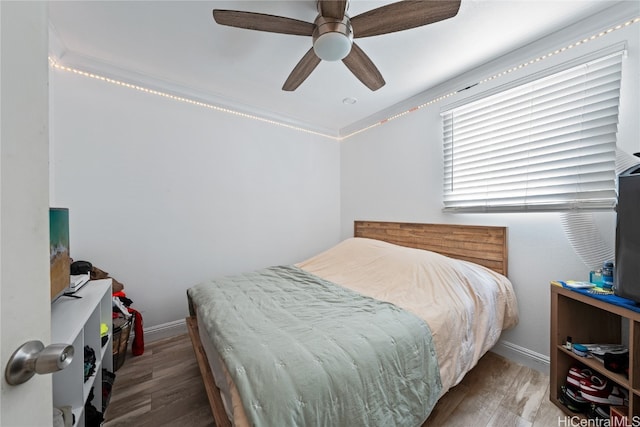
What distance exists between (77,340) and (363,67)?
7.44 ft

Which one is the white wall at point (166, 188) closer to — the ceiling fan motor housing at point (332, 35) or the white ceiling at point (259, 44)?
the white ceiling at point (259, 44)

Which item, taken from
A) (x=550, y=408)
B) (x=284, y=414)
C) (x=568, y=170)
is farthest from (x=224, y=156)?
(x=550, y=408)

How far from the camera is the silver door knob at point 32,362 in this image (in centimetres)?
36

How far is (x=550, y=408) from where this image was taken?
1.48 m

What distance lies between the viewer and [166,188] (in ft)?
7.84

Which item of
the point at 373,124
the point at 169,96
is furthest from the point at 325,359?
the point at 373,124

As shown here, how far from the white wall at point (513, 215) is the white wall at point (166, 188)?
1113 mm

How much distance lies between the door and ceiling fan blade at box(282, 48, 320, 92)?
1.43m

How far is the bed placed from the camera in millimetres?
957

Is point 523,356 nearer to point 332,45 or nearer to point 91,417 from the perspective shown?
point 332,45

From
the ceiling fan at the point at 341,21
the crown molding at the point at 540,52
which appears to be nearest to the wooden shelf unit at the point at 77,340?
the ceiling fan at the point at 341,21

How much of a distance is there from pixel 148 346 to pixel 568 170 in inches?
145

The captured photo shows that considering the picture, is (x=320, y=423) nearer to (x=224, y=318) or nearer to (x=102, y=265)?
(x=224, y=318)

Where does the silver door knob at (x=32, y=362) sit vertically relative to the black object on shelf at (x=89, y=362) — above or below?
above
